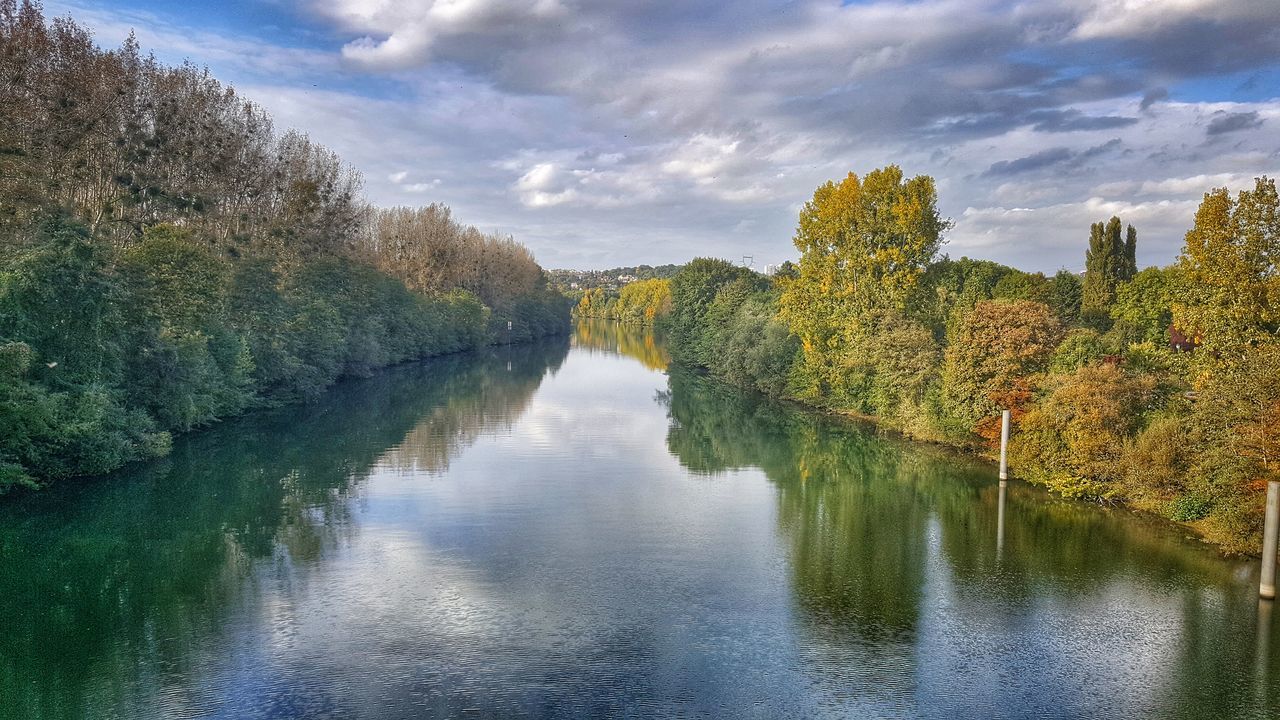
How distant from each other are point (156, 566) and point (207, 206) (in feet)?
86.7

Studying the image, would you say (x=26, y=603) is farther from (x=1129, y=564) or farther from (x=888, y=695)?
(x=1129, y=564)

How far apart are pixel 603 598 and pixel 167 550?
31.7 ft

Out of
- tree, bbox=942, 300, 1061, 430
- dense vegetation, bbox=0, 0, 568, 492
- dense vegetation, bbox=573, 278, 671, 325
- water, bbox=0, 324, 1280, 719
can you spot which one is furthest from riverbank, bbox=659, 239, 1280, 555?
dense vegetation, bbox=573, 278, 671, 325

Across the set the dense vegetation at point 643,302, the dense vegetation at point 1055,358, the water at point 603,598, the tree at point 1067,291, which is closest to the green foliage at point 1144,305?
the dense vegetation at point 1055,358

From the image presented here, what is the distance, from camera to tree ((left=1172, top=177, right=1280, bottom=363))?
19578 mm

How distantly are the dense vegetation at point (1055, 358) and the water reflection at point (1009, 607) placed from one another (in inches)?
55.8

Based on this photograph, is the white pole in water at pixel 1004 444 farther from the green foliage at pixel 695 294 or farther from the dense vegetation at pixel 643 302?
the dense vegetation at pixel 643 302

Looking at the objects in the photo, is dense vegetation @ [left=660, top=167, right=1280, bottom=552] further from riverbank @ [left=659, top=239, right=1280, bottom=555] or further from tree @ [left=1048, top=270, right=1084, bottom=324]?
tree @ [left=1048, top=270, right=1084, bottom=324]

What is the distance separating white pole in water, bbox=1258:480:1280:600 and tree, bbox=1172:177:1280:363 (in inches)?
260

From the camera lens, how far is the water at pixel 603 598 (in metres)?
10.8

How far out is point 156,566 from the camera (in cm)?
1594

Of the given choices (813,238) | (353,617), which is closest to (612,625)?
(353,617)

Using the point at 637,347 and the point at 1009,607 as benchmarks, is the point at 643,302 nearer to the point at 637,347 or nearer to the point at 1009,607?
the point at 637,347

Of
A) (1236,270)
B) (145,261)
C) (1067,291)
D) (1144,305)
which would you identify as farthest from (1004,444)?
(1067,291)
